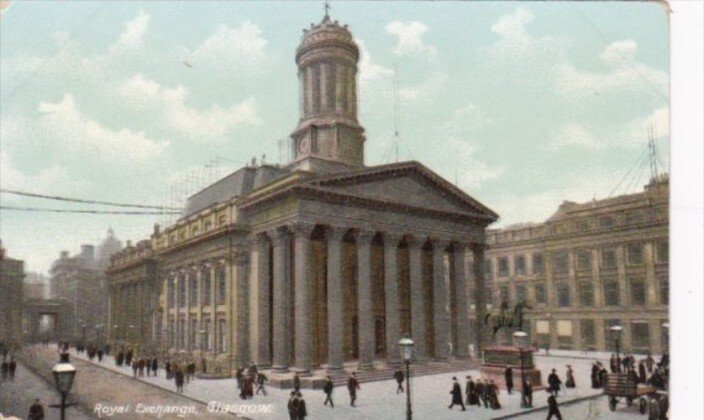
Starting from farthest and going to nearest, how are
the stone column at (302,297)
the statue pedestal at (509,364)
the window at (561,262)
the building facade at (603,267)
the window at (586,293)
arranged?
the stone column at (302,297), the statue pedestal at (509,364), the window at (561,262), the window at (586,293), the building facade at (603,267)

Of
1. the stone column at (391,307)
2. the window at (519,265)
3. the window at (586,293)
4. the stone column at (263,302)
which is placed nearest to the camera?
the window at (586,293)

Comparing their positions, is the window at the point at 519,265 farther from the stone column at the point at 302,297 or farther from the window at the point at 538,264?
the stone column at the point at 302,297

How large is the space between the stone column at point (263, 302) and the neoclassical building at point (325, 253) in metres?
0.05

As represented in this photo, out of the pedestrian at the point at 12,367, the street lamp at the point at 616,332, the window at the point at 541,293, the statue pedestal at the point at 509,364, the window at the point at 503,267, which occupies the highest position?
the window at the point at 503,267

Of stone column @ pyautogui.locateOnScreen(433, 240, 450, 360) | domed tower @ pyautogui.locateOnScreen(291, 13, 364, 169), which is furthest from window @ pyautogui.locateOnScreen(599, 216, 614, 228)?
stone column @ pyautogui.locateOnScreen(433, 240, 450, 360)

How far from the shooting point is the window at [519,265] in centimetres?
1773

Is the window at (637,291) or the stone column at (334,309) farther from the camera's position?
the stone column at (334,309)

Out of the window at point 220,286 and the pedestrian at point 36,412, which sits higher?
the window at point 220,286

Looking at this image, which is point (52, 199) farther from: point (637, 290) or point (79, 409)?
point (637, 290)

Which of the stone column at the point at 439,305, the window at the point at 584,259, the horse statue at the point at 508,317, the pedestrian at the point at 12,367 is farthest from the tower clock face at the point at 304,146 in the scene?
the pedestrian at the point at 12,367

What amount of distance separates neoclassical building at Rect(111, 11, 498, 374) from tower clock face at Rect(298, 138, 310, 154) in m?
0.07

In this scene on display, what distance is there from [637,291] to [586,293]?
8.76ft

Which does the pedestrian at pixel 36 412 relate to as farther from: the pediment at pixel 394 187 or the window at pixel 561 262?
the pediment at pixel 394 187

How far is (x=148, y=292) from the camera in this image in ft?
119
